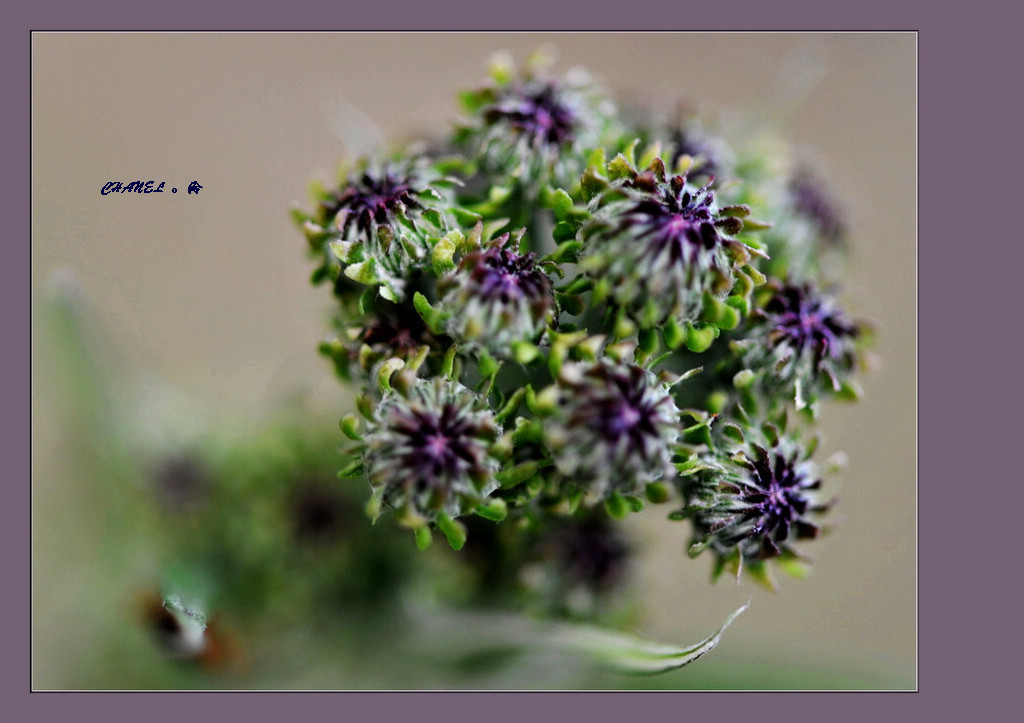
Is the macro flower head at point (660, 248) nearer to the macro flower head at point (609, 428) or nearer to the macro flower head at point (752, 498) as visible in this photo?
the macro flower head at point (609, 428)

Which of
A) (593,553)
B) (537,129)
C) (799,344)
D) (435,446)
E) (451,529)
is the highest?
(537,129)

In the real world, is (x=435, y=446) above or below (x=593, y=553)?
above

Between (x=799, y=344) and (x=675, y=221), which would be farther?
(x=799, y=344)

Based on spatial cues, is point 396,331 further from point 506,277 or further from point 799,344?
point 799,344

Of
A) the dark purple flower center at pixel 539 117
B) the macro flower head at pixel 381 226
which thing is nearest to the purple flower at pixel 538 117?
the dark purple flower center at pixel 539 117

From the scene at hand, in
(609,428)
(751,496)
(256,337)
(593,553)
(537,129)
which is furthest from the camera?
(256,337)

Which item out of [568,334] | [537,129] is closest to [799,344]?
[568,334]

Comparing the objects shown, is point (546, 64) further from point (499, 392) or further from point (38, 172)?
point (38, 172)

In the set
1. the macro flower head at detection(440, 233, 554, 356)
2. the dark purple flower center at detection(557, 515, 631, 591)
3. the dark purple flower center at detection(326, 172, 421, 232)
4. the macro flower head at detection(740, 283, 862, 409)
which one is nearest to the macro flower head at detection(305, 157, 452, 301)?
the dark purple flower center at detection(326, 172, 421, 232)
